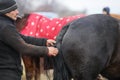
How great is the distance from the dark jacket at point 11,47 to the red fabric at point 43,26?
80.9 inches

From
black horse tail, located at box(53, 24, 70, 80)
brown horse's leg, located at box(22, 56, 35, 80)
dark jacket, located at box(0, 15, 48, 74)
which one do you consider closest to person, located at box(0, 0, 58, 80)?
dark jacket, located at box(0, 15, 48, 74)

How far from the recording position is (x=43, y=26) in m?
5.29

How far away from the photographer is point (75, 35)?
146 inches

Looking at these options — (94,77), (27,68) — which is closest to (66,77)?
(94,77)

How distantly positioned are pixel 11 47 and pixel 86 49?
1.00 meters

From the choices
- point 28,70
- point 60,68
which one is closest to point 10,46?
point 60,68

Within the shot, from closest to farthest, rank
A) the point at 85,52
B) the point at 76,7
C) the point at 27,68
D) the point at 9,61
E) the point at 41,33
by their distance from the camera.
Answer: the point at 9,61, the point at 85,52, the point at 27,68, the point at 41,33, the point at 76,7

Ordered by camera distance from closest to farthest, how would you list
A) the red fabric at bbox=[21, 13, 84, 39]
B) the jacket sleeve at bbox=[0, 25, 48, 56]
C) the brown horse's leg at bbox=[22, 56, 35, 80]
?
the jacket sleeve at bbox=[0, 25, 48, 56], the brown horse's leg at bbox=[22, 56, 35, 80], the red fabric at bbox=[21, 13, 84, 39]

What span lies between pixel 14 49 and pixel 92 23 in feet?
3.82

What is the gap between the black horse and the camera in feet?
12.1

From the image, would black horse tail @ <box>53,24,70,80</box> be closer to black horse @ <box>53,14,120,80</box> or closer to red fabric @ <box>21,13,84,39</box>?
black horse @ <box>53,14,120,80</box>

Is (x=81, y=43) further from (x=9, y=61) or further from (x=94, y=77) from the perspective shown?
(x=9, y=61)

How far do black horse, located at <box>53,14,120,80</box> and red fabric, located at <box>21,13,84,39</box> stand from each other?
1.30 meters

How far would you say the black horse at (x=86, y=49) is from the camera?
3.69 meters
